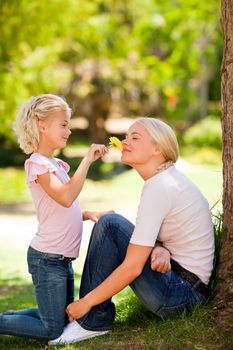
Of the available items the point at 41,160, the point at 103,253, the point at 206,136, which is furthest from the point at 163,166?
the point at 206,136

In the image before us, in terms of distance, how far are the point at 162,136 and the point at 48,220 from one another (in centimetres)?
82

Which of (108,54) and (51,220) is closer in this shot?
(51,220)

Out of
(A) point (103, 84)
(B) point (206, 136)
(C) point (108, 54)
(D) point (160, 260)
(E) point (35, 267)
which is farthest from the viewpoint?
(A) point (103, 84)

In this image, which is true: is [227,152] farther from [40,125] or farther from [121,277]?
[40,125]

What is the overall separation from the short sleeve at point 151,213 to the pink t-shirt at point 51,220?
557 millimetres

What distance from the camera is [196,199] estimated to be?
3816 mm

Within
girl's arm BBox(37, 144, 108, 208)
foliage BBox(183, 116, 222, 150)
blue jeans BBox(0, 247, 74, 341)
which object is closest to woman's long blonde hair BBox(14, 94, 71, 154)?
girl's arm BBox(37, 144, 108, 208)

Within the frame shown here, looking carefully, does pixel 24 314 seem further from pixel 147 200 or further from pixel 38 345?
pixel 147 200

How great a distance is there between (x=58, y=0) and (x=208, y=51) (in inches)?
300

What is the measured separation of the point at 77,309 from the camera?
3.90m

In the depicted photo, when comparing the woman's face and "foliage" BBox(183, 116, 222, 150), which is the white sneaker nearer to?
the woman's face

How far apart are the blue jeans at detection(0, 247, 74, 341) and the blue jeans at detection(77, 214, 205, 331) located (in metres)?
0.15

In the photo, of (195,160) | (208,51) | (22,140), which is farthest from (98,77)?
(22,140)

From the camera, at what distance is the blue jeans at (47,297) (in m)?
4.04
